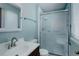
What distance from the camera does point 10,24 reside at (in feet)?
4.60

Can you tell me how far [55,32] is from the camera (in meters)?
1.54

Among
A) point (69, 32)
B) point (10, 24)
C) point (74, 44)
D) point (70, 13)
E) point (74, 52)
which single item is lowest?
point (74, 52)

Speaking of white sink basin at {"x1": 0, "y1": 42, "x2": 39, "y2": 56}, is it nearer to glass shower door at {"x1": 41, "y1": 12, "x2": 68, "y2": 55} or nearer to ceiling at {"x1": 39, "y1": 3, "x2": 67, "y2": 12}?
glass shower door at {"x1": 41, "y1": 12, "x2": 68, "y2": 55}

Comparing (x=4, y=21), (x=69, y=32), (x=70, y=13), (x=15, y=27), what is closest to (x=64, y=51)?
(x=69, y=32)

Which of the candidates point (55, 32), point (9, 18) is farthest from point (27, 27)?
point (55, 32)

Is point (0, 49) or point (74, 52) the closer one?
point (0, 49)

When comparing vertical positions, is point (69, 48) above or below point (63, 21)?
below

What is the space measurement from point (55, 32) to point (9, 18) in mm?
702

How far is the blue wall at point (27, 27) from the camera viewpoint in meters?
1.39

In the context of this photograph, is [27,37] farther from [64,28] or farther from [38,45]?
[64,28]

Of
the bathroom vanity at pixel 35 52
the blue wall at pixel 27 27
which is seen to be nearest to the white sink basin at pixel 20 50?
the bathroom vanity at pixel 35 52

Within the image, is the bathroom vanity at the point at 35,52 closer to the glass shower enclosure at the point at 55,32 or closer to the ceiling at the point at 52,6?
the glass shower enclosure at the point at 55,32

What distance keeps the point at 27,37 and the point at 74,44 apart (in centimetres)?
70

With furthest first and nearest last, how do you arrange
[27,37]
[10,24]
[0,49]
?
[27,37], [10,24], [0,49]
